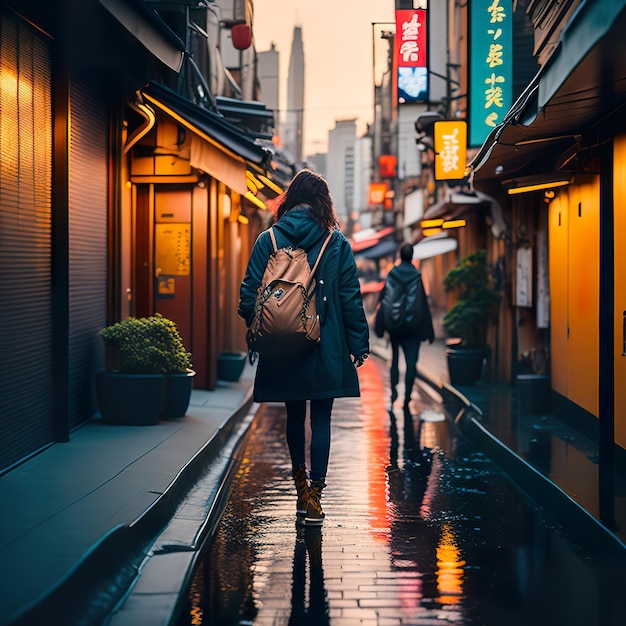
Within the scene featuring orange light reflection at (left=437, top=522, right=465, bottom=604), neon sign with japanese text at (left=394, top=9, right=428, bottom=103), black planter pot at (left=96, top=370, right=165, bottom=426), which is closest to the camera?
orange light reflection at (left=437, top=522, right=465, bottom=604)

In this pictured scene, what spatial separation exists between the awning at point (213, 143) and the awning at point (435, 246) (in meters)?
11.6

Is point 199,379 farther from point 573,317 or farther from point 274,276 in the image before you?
point 274,276

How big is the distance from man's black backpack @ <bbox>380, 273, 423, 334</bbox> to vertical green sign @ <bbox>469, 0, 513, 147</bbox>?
396cm

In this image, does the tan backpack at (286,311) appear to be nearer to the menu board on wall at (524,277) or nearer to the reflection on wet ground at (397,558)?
the reflection on wet ground at (397,558)

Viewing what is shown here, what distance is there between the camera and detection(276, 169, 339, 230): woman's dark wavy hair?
7160mm

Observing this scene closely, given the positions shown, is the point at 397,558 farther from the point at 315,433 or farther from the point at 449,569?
the point at 315,433

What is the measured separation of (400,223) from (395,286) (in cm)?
4048

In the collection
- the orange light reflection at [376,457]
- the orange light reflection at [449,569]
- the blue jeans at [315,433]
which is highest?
the blue jeans at [315,433]

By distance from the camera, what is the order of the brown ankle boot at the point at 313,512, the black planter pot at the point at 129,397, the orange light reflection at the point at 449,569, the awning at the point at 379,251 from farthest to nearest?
the awning at the point at 379,251 < the black planter pot at the point at 129,397 < the brown ankle boot at the point at 313,512 < the orange light reflection at the point at 449,569

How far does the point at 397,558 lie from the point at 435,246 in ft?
65.0

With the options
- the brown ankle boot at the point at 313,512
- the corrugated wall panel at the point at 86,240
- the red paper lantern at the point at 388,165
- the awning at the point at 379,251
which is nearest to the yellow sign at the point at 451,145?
the corrugated wall panel at the point at 86,240

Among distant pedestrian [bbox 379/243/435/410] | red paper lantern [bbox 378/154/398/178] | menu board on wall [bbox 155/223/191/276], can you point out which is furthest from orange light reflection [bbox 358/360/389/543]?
red paper lantern [bbox 378/154/398/178]

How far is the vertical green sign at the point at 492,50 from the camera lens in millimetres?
16203

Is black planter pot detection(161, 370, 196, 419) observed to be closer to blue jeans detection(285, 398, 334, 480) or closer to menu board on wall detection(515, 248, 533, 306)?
blue jeans detection(285, 398, 334, 480)
